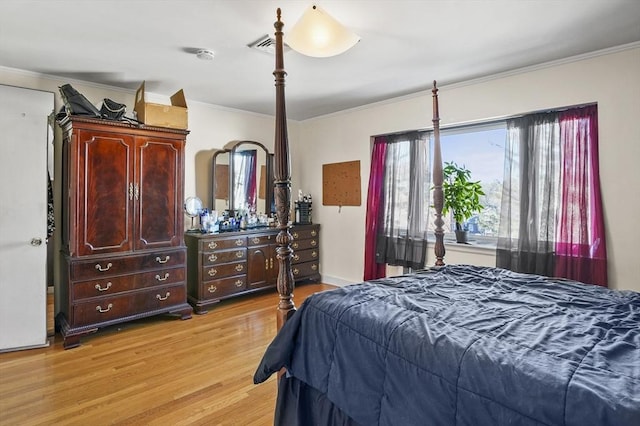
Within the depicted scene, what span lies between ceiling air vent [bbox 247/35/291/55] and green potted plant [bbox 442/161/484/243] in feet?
6.95

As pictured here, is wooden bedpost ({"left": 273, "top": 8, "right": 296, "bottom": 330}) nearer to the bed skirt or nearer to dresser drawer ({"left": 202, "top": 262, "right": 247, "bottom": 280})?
the bed skirt

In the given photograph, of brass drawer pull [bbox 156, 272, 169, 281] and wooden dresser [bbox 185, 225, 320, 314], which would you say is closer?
brass drawer pull [bbox 156, 272, 169, 281]

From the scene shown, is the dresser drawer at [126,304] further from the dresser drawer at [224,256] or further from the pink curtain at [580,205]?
the pink curtain at [580,205]

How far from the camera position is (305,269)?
4.80m

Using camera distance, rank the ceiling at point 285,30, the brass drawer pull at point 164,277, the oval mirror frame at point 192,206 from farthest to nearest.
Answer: the oval mirror frame at point 192,206 < the brass drawer pull at point 164,277 < the ceiling at point 285,30

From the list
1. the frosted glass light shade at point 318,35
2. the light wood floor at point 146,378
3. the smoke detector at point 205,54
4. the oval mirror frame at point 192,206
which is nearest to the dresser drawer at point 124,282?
the light wood floor at point 146,378

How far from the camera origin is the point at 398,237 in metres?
4.09

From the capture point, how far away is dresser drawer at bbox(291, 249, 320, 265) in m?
4.69

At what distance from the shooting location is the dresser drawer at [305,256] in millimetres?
4688

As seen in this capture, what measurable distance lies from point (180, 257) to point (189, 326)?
692 millimetres

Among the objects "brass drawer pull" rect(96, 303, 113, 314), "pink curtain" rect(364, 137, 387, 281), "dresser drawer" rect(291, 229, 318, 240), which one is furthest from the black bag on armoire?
"pink curtain" rect(364, 137, 387, 281)

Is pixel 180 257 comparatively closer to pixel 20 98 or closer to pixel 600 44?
pixel 20 98

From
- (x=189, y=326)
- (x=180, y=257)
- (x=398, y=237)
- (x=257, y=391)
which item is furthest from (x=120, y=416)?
(x=398, y=237)

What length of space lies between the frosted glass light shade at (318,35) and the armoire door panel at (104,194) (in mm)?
2000
